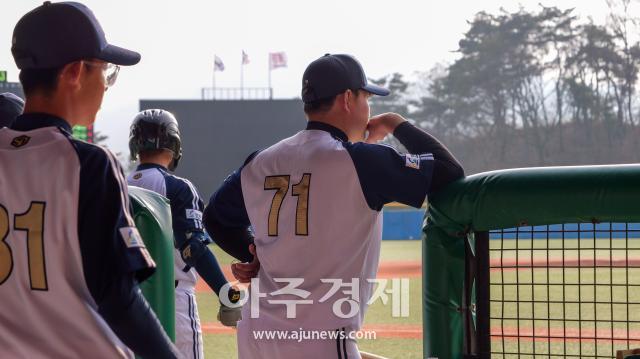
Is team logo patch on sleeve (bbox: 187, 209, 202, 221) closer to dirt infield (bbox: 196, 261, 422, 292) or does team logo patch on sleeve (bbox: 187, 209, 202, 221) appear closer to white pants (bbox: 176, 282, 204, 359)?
Result: white pants (bbox: 176, 282, 204, 359)

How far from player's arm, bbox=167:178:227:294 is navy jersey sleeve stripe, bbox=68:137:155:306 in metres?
1.96

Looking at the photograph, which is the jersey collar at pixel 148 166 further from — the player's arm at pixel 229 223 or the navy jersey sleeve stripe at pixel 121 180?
the navy jersey sleeve stripe at pixel 121 180

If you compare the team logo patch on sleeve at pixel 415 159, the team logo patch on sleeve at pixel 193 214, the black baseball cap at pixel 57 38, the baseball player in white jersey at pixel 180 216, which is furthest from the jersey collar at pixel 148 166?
the black baseball cap at pixel 57 38

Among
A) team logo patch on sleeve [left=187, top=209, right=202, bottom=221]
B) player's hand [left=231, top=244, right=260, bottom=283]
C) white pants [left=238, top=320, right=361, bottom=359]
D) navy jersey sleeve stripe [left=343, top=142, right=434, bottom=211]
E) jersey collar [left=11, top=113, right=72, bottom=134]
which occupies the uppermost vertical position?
jersey collar [left=11, top=113, right=72, bottom=134]

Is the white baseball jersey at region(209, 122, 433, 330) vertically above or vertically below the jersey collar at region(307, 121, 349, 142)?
below

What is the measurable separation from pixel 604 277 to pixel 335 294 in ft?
37.8

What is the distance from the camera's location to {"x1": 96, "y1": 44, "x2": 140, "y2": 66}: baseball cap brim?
1.87 metres

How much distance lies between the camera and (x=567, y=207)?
8.80ft

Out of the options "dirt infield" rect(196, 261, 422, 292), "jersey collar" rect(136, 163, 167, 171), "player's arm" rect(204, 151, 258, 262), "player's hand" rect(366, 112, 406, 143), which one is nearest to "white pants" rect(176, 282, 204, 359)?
"jersey collar" rect(136, 163, 167, 171)

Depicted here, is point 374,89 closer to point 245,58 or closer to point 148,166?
point 148,166

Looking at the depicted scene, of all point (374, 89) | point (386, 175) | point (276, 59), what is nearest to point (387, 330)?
point (374, 89)

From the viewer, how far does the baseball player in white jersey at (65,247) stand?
5.56 ft

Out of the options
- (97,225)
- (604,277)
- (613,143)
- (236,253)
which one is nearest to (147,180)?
(236,253)

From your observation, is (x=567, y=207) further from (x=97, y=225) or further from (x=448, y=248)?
(x=97, y=225)
